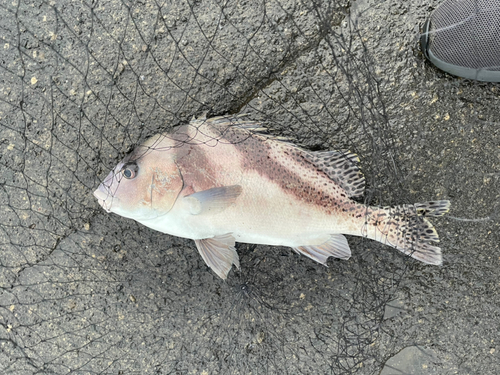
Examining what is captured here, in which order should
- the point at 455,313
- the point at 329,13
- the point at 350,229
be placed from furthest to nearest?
the point at 455,313
the point at 329,13
the point at 350,229

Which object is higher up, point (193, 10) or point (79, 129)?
point (193, 10)

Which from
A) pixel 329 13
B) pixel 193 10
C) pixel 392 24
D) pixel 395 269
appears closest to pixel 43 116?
pixel 193 10

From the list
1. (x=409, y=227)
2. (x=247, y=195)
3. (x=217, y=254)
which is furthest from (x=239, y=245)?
(x=409, y=227)

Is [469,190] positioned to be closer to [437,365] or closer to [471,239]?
[471,239]

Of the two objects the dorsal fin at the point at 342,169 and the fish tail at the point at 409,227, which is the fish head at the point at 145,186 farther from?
the fish tail at the point at 409,227

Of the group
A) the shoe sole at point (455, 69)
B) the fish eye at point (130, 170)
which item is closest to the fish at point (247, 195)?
the fish eye at point (130, 170)

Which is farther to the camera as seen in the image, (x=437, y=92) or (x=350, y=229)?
(x=437, y=92)
